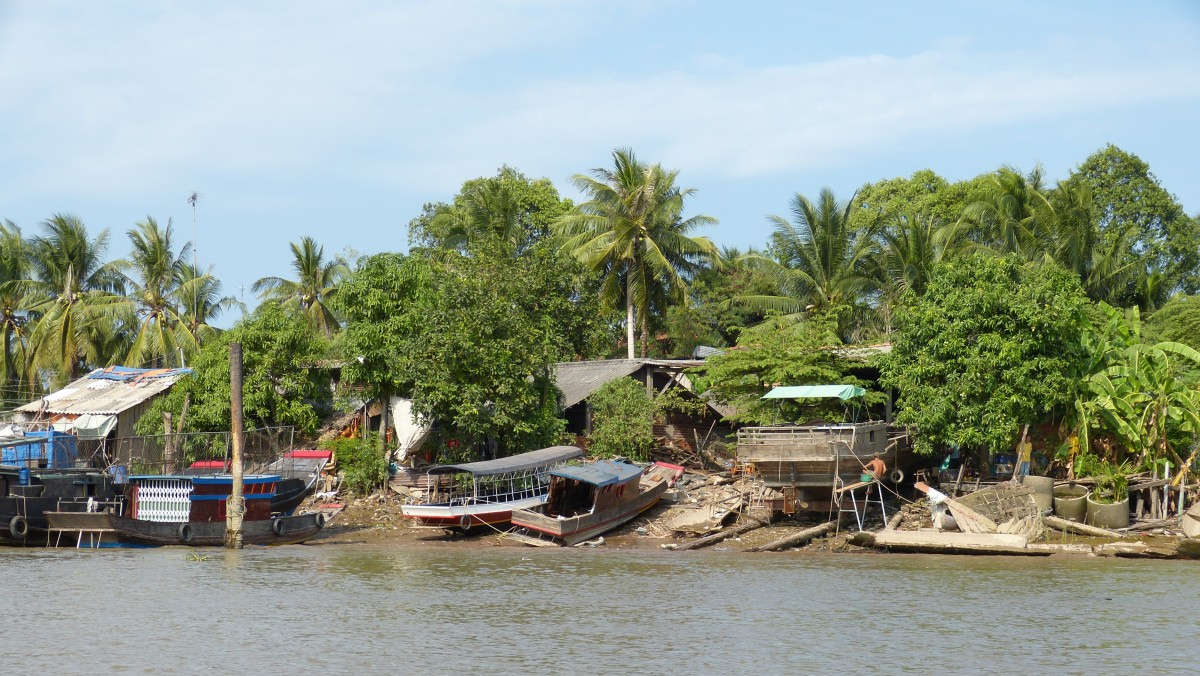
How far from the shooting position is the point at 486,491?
1129 inches

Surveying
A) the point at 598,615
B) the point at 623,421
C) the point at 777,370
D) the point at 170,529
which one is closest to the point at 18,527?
the point at 170,529

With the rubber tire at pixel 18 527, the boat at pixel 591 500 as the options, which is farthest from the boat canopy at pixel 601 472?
the rubber tire at pixel 18 527

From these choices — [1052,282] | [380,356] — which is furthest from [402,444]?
[1052,282]

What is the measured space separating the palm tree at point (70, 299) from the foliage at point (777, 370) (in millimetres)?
26103

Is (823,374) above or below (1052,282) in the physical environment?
below

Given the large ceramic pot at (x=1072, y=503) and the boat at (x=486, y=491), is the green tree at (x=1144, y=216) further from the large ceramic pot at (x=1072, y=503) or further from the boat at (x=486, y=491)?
the boat at (x=486, y=491)

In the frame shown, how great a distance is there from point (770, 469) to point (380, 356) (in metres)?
12.2

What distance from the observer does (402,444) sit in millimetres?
33781

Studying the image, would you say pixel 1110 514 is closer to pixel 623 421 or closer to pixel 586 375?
pixel 623 421

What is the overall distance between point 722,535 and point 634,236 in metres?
16.2

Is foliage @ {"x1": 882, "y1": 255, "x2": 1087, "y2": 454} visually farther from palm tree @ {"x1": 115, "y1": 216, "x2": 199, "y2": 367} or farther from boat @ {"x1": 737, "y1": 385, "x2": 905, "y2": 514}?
palm tree @ {"x1": 115, "y1": 216, "x2": 199, "y2": 367}

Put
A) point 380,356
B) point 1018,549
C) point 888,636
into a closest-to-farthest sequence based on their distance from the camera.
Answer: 1. point 888,636
2. point 1018,549
3. point 380,356

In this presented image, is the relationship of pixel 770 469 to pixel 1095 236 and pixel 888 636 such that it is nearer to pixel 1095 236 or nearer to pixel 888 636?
pixel 888 636

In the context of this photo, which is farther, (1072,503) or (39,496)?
(39,496)
